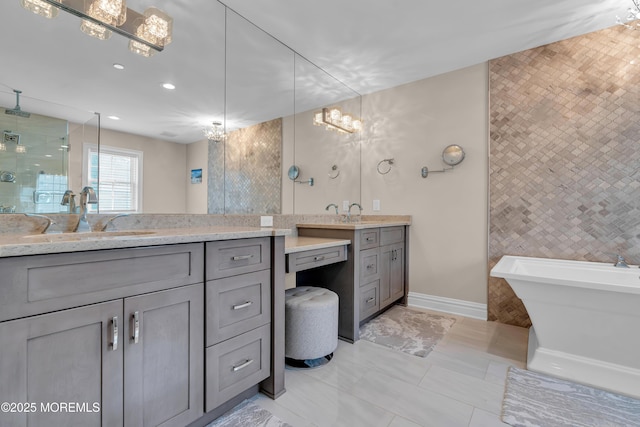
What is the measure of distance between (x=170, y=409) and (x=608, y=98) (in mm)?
3661

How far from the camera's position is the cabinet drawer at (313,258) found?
1841 millimetres

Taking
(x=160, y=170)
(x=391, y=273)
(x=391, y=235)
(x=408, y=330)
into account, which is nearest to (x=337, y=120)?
(x=391, y=235)

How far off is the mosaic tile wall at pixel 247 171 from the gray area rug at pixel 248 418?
123 centimetres

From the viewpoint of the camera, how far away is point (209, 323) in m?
1.31

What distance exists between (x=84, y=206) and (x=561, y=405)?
8.93 ft

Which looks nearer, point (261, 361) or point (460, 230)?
point (261, 361)

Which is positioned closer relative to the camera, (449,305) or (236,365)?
(236,365)

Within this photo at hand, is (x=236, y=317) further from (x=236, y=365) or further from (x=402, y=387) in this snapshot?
(x=402, y=387)

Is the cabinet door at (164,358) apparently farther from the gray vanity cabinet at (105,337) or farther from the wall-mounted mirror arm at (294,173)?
the wall-mounted mirror arm at (294,173)

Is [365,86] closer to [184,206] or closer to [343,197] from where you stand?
[343,197]

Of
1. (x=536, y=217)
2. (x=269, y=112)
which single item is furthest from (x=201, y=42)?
(x=536, y=217)

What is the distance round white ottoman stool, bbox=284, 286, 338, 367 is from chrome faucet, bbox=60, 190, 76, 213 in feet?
4.24

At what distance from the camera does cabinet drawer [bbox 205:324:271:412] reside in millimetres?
1328

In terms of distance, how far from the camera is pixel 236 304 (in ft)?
4.67
